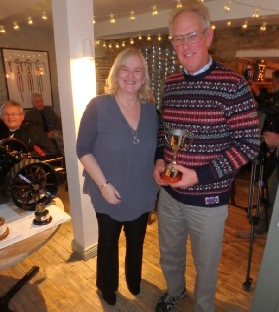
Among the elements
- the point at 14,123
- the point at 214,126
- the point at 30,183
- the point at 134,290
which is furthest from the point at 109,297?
the point at 14,123

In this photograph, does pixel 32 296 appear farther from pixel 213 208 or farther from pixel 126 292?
pixel 213 208

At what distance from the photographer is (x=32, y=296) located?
165 centimetres

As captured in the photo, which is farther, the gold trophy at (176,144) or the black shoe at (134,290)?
the black shoe at (134,290)

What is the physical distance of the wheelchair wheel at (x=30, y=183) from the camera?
1232 millimetres

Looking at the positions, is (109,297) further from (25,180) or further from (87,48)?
(87,48)

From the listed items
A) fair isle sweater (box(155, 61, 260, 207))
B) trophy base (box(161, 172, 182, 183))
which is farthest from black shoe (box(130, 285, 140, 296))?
trophy base (box(161, 172, 182, 183))

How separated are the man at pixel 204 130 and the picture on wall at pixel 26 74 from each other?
401 cm

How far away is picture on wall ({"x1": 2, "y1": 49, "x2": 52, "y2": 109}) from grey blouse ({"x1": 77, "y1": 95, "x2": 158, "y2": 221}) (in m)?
3.81

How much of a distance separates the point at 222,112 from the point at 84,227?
1.35 meters

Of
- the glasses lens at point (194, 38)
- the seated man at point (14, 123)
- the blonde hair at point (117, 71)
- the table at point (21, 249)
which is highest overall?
the glasses lens at point (194, 38)

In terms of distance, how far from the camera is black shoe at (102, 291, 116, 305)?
155cm

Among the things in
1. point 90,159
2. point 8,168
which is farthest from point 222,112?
point 8,168

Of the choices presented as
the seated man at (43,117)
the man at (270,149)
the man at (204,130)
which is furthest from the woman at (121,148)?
the seated man at (43,117)

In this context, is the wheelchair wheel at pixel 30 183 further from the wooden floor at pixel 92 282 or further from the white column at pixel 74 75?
the wooden floor at pixel 92 282
